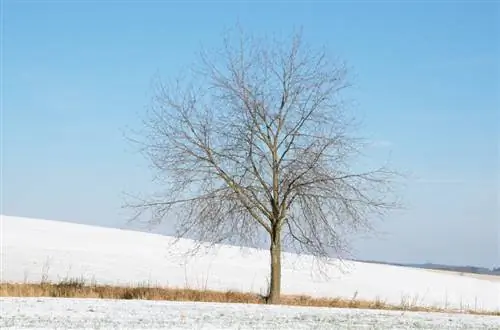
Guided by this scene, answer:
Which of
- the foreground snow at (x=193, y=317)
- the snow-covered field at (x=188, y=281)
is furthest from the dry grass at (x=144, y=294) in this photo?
the foreground snow at (x=193, y=317)

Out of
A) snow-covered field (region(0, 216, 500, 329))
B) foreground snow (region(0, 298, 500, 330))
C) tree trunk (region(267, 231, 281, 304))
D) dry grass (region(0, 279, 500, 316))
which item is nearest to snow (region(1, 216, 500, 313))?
snow-covered field (region(0, 216, 500, 329))

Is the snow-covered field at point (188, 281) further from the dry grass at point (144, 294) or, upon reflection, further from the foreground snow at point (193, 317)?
the dry grass at point (144, 294)

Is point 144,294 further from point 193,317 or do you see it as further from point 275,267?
point 193,317

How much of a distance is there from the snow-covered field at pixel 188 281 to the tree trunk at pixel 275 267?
1.48 metres

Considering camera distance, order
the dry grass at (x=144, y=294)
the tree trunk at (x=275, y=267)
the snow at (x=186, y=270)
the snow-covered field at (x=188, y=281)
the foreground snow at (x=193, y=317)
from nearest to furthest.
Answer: the foreground snow at (x=193, y=317) → the snow-covered field at (x=188, y=281) → the tree trunk at (x=275, y=267) → the dry grass at (x=144, y=294) → the snow at (x=186, y=270)

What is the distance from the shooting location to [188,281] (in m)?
28.5

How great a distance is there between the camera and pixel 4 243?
119ft

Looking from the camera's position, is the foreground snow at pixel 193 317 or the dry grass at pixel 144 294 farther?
the dry grass at pixel 144 294

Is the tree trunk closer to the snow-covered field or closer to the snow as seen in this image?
the snow-covered field

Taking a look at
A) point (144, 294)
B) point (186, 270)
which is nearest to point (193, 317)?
point (144, 294)

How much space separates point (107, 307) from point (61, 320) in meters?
2.28

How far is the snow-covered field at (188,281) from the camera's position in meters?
14.9

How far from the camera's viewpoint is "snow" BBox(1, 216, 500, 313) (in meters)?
28.1

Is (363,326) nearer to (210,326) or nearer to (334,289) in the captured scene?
(210,326)
